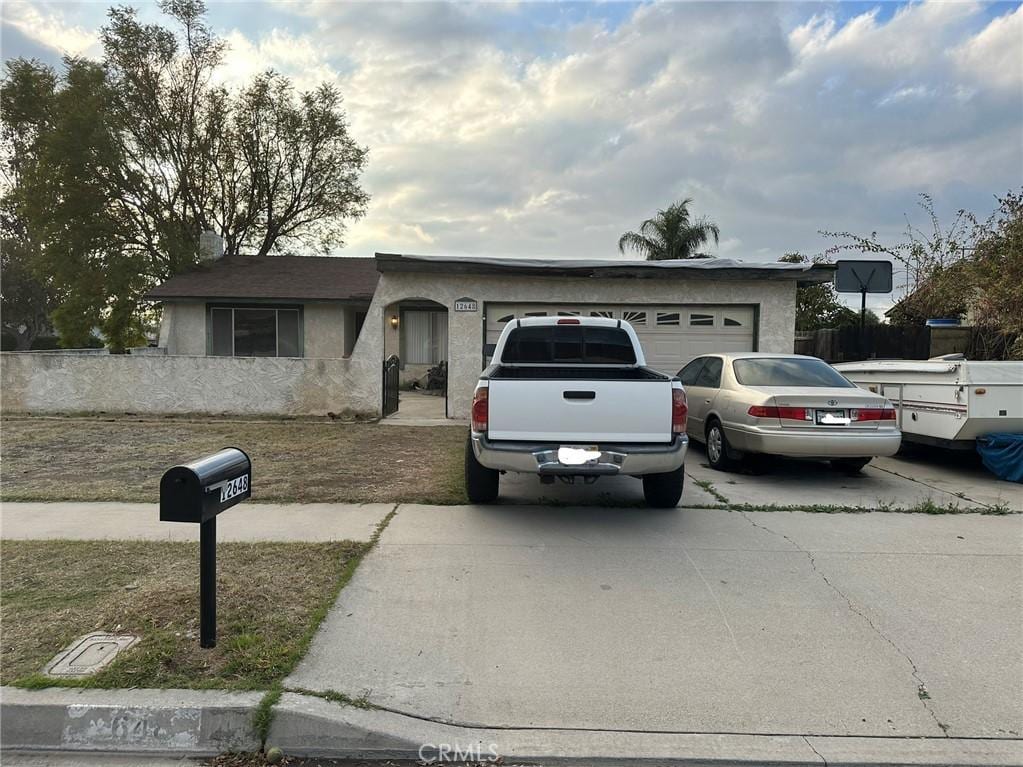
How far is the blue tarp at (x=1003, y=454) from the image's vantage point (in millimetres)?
7598

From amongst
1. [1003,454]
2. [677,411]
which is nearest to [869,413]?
[1003,454]

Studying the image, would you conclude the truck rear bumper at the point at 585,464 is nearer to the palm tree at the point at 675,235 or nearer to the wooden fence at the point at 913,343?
the wooden fence at the point at 913,343

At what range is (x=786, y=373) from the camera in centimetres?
820

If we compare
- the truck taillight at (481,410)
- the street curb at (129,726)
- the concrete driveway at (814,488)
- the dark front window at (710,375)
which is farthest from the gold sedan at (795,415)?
the street curb at (129,726)

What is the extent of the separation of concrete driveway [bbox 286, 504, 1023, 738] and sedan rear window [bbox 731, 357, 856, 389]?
253 centimetres

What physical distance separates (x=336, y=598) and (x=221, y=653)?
86 centimetres

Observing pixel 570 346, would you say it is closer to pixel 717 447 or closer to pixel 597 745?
pixel 717 447

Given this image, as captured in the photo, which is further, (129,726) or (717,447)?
(717,447)

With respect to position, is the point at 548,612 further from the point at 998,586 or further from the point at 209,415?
the point at 209,415

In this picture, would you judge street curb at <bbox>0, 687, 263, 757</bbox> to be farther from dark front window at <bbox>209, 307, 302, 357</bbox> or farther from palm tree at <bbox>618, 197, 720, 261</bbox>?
palm tree at <bbox>618, 197, 720, 261</bbox>

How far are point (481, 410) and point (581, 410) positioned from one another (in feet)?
2.80

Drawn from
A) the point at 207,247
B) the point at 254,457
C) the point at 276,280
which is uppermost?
the point at 207,247

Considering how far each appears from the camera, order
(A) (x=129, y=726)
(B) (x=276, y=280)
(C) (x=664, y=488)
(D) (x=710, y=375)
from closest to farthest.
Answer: (A) (x=129, y=726), (C) (x=664, y=488), (D) (x=710, y=375), (B) (x=276, y=280)

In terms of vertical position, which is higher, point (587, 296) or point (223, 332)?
point (587, 296)
